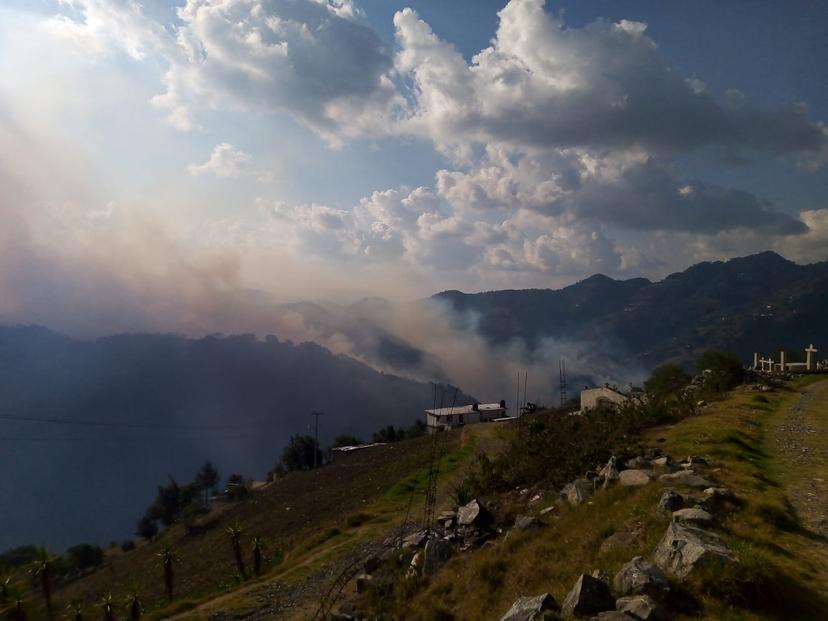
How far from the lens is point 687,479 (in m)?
Result: 14.7

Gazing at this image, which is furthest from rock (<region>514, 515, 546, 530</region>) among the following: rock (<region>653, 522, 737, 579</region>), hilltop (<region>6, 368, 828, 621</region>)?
rock (<region>653, 522, 737, 579</region>)

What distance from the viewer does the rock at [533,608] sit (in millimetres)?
9359

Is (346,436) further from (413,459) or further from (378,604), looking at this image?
(378,604)

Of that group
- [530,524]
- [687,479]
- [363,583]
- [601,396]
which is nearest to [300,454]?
[601,396]

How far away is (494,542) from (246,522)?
46.2 metres

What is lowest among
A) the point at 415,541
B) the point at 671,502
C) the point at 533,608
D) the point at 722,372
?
the point at 415,541

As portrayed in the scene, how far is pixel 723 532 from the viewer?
11.0 m

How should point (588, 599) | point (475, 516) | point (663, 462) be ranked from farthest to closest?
point (475, 516), point (663, 462), point (588, 599)

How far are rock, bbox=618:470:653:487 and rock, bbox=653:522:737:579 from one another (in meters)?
4.61

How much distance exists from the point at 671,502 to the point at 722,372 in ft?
123

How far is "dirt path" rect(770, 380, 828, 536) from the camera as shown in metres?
13.4

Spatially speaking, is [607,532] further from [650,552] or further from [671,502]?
[650,552]

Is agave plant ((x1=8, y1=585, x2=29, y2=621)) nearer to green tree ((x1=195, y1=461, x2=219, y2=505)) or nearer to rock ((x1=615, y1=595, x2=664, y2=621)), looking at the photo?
rock ((x1=615, y1=595, x2=664, y2=621))

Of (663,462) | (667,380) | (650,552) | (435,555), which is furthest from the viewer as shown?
(667,380)
